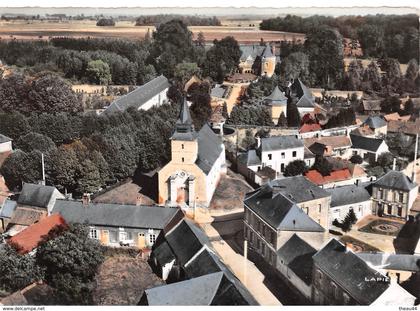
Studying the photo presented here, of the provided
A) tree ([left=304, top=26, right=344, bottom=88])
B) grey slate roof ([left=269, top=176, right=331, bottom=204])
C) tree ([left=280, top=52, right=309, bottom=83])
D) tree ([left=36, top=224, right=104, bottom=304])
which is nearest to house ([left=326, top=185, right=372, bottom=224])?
grey slate roof ([left=269, top=176, right=331, bottom=204])

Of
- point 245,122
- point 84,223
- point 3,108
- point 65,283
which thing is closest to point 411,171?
point 245,122

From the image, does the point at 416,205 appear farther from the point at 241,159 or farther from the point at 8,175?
the point at 8,175

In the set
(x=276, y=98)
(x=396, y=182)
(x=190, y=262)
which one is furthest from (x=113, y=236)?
(x=276, y=98)

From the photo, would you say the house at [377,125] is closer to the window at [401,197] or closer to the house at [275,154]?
the house at [275,154]

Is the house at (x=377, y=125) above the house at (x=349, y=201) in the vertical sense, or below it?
above

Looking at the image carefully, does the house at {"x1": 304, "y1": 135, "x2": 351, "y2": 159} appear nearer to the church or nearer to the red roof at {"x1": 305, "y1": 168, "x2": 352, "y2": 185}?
the red roof at {"x1": 305, "y1": 168, "x2": 352, "y2": 185}

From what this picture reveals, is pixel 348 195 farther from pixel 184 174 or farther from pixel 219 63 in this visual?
pixel 219 63

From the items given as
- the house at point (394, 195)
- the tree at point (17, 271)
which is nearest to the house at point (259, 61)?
the house at point (394, 195)

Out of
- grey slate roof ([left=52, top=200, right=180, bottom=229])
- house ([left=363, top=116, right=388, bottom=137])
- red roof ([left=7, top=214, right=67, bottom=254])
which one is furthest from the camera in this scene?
house ([left=363, top=116, right=388, bottom=137])
